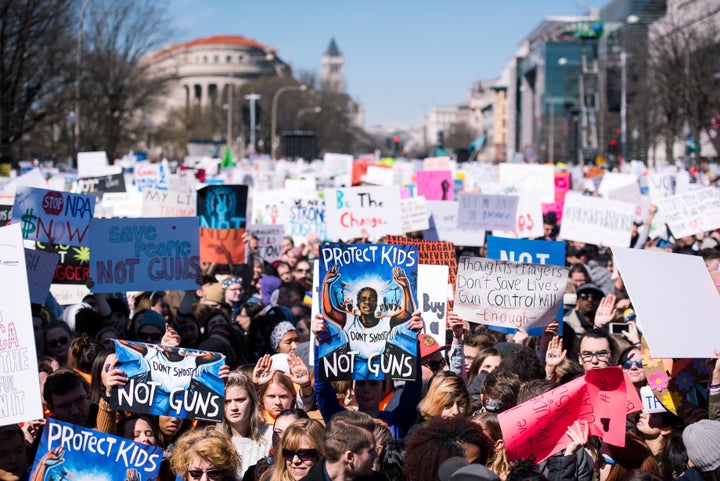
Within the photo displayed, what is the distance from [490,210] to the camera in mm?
13711

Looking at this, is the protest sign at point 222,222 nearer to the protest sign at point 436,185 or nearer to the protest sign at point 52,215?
the protest sign at point 52,215

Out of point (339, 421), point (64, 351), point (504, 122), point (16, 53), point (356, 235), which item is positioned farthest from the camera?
point (504, 122)

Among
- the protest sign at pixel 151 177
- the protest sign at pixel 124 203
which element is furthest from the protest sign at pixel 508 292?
the protest sign at pixel 151 177

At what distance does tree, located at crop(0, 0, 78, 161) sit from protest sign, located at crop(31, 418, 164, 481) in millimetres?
20886

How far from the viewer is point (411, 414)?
20.7ft

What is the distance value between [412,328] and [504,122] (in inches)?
6849

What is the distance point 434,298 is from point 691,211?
599cm

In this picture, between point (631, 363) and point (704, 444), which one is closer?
point (704, 444)

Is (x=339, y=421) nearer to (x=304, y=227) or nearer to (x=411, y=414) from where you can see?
(x=411, y=414)

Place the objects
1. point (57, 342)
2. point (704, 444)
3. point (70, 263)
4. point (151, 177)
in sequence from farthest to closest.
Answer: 1. point (151, 177)
2. point (70, 263)
3. point (57, 342)
4. point (704, 444)

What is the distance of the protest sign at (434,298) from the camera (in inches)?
304

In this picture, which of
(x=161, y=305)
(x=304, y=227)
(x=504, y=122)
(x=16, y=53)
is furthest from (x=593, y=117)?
(x=504, y=122)

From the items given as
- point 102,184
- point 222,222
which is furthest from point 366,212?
point 102,184

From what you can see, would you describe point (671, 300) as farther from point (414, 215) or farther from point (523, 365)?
point (414, 215)
